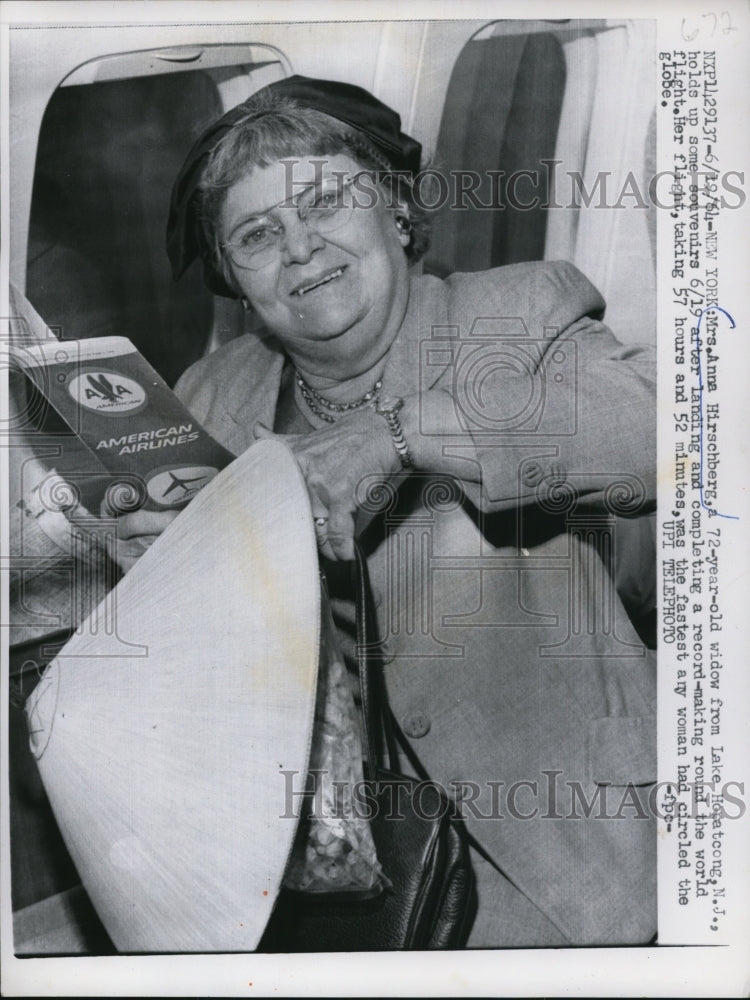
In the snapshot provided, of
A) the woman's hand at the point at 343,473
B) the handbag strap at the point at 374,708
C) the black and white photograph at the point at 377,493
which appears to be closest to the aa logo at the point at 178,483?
the black and white photograph at the point at 377,493

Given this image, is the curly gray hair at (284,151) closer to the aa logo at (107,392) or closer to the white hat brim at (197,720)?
the aa logo at (107,392)

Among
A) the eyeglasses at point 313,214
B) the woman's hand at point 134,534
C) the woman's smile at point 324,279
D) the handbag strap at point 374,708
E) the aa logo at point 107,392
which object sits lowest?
the handbag strap at point 374,708

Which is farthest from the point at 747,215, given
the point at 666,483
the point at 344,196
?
the point at 344,196

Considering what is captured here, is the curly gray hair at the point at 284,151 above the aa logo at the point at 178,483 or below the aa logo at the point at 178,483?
above

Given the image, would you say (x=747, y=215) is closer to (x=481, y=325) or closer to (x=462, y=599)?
(x=481, y=325)

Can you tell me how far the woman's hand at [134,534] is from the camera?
1271 millimetres

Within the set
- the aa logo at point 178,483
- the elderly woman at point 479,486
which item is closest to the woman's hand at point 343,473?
the elderly woman at point 479,486

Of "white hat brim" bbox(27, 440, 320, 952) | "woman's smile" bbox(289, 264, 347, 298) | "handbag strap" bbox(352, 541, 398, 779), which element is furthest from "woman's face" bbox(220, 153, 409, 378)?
"handbag strap" bbox(352, 541, 398, 779)

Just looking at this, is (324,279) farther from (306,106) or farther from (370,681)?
(370,681)

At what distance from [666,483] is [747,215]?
1.23 feet

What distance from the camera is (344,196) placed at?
4.10ft

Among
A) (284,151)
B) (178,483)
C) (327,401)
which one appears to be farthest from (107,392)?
(284,151)

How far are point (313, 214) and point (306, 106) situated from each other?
15 centimetres

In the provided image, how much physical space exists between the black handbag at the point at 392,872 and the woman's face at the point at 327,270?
0.94ft
